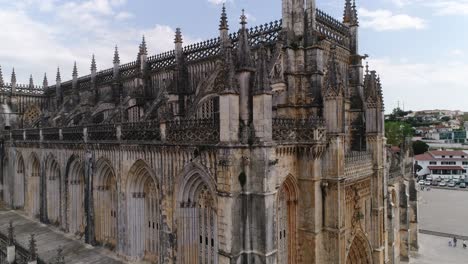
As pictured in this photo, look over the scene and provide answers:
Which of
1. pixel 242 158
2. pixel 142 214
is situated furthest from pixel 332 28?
pixel 142 214

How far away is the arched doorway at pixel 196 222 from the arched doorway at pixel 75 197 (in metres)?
10.7

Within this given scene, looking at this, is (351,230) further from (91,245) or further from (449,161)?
(449,161)

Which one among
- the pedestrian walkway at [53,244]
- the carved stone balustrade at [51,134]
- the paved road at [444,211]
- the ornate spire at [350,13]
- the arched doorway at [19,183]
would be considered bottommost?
Answer: the paved road at [444,211]

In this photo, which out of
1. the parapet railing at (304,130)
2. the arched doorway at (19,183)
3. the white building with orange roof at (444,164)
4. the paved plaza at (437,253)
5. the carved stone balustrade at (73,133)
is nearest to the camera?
the parapet railing at (304,130)

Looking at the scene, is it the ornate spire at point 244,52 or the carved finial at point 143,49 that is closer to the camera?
the ornate spire at point 244,52

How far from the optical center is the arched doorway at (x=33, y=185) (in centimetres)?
2717

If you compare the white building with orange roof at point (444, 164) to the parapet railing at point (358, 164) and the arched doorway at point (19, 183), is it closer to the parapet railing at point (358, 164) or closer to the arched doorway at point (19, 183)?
the parapet railing at point (358, 164)

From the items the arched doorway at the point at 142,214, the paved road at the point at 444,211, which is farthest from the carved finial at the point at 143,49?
the paved road at the point at 444,211

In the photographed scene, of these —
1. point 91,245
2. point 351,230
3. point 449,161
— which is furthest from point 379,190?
point 449,161

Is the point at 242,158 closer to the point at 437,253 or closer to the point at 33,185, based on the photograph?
the point at 33,185

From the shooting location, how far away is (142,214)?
57.4ft

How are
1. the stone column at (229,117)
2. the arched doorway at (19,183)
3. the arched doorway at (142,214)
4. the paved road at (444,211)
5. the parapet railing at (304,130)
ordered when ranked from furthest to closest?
the paved road at (444,211)
the arched doorway at (19,183)
the arched doorway at (142,214)
the parapet railing at (304,130)
the stone column at (229,117)

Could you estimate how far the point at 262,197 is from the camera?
38.2 ft

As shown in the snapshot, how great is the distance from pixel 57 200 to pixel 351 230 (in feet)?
65.1
